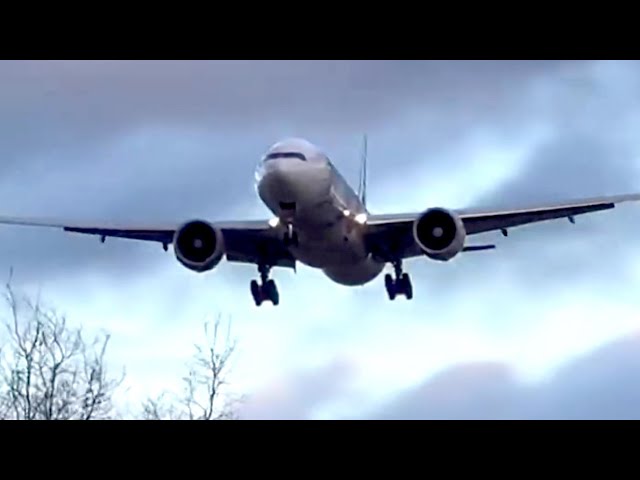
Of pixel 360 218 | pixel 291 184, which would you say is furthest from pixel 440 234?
pixel 291 184

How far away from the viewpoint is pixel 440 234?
28125 mm

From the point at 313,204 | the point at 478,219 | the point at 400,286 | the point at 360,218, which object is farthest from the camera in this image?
the point at 400,286

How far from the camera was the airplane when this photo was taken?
27188 mm

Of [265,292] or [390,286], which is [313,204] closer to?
[265,292]

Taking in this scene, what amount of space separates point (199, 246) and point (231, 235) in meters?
1.02

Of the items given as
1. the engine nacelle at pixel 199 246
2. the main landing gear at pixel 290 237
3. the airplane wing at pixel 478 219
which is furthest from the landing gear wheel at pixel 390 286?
the engine nacelle at pixel 199 246

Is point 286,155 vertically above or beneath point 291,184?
above

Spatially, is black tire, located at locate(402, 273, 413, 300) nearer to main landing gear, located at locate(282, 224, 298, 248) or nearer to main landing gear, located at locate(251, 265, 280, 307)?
main landing gear, located at locate(251, 265, 280, 307)
